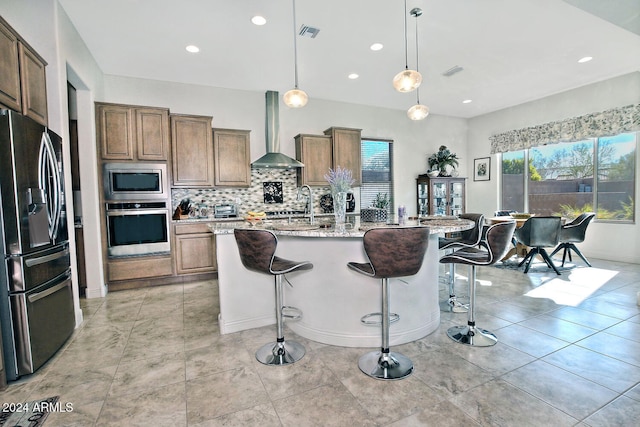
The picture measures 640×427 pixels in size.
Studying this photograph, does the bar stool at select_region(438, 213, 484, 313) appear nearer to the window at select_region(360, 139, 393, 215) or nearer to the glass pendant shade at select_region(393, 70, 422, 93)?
the glass pendant shade at select_region(393, 70, 422, 93)

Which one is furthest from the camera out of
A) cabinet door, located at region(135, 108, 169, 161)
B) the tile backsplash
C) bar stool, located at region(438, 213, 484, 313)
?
the tile backsplash

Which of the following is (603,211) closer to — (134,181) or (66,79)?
(134,181)

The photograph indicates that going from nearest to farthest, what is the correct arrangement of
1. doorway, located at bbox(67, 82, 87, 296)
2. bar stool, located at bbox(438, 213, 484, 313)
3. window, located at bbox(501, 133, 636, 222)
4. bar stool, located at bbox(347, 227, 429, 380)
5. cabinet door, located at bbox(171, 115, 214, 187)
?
bar stool, located at bbox(347, 227, 429, 380)
bar stool, located at bbox(438, 213, 484, 313)
doorway, located at bbox(67, 82, 87, 296)
cabinet door, located at bbox(171, 115, 214, 187)
window, located at bbox(501, 133, 636, 222)

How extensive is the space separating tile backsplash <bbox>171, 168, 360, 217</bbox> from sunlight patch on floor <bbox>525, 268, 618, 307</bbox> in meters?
3.65

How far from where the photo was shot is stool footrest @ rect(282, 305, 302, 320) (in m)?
2.49

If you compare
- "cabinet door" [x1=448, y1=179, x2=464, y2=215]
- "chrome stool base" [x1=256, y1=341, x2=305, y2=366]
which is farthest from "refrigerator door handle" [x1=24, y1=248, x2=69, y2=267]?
"cabinet door" [x1=448, y1=179, x2=464, y2=215]

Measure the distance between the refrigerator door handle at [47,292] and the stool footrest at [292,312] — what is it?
1.71 meters

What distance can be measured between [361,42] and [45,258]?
12.5 ft

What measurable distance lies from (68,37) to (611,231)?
8117 mm

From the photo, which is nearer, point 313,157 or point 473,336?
point 473,336

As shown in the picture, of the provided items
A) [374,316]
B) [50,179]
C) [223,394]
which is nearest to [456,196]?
[374,316]

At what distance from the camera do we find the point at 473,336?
2518 mm

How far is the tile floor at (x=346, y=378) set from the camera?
1.68 metres

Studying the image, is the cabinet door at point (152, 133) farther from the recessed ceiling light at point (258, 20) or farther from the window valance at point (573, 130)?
the window valance at point (573, 130)
